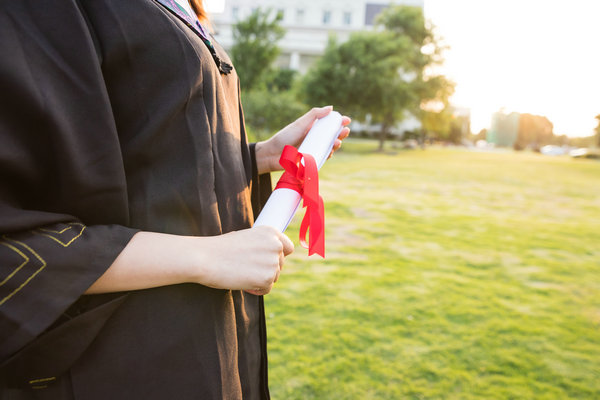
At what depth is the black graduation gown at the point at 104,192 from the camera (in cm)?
58

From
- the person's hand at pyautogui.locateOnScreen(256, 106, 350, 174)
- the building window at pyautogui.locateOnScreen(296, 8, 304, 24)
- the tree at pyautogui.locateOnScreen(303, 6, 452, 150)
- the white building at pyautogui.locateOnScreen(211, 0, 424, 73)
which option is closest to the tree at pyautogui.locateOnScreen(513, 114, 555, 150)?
the white building at pyautogui.locateOnScreen(211, 0, 424, 73)

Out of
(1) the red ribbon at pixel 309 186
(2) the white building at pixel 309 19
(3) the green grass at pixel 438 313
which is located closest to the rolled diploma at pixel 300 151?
(1) the red ribbon at pixel 309 186

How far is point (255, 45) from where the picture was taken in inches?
729

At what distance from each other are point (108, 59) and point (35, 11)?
11cm

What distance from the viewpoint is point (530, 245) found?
226 inches

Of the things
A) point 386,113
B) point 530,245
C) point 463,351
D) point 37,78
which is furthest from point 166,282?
point 386,113

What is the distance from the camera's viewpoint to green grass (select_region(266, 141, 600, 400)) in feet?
8.52

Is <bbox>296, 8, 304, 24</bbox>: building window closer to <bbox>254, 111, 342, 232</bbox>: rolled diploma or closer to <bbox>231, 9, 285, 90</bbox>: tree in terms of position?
<bbox>231, 9, 285, 90</bbox>: tree

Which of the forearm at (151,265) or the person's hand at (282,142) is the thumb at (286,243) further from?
the person's hand at (282,142)

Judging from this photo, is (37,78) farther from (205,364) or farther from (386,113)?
(386,113)

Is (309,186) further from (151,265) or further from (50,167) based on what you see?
(50,167)

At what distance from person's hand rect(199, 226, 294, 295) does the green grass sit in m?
1.91

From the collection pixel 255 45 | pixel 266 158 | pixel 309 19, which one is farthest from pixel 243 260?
pixel 309 19

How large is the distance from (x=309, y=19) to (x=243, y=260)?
5033 centimetres
